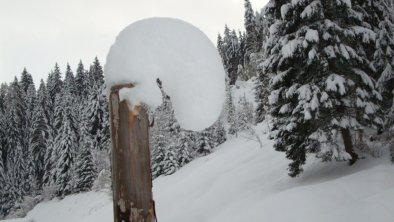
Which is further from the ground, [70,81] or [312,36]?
[70,81]

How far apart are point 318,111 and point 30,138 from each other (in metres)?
65.1

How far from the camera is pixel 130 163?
3271mm

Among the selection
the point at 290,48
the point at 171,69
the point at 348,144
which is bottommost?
the point at 348,144

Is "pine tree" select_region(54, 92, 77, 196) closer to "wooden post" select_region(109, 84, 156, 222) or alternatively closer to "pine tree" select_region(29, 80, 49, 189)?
"pine tree" select_region(29, 80, 49, 189)

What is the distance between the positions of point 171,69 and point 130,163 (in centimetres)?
88

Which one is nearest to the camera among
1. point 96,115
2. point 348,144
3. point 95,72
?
point 348,144

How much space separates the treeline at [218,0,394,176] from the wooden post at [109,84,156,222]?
7343mm

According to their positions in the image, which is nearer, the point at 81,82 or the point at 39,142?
the point at 39,142

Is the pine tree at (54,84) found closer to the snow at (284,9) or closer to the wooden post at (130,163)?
the snow at (284,9)

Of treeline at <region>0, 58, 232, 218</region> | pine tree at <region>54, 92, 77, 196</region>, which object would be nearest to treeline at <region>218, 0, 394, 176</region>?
treeline at <region>0, 58, 232, 218</region>

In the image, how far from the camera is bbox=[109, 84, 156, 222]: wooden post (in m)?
3.26

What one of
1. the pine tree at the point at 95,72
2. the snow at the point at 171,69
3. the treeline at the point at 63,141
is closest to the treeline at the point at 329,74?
the snow at the point at 171,69

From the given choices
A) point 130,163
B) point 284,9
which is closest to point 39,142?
point 284,9

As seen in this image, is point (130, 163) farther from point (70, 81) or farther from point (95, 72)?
point (70, 81)
